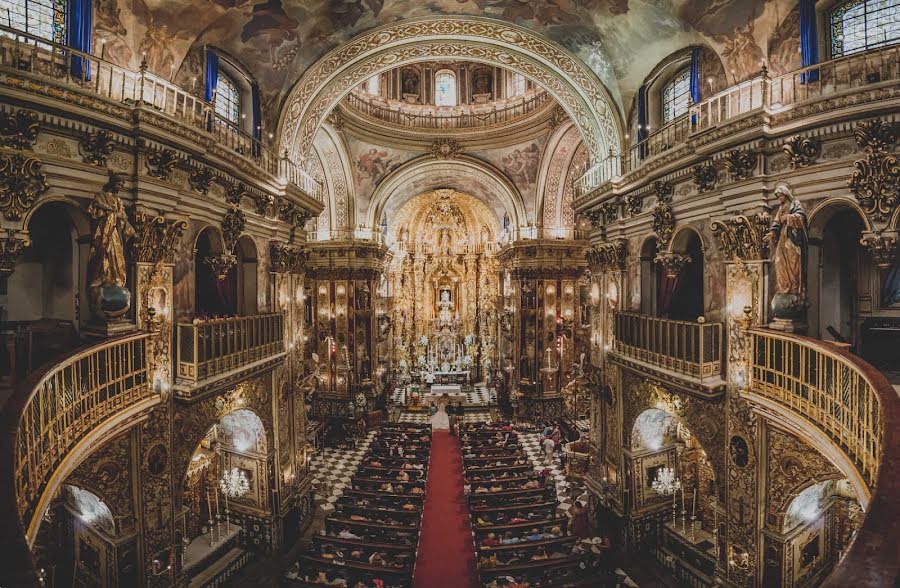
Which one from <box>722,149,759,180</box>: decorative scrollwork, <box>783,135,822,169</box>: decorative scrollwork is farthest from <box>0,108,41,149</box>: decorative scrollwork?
<box>783,135,822,169</box>: decorative scrollwork

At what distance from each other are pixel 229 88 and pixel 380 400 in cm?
1949

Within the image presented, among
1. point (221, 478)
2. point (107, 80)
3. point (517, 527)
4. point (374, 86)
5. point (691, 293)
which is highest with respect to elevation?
point (374, 86)

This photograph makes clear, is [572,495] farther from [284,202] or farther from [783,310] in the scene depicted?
[284,202]

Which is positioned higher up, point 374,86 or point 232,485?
point 374,86

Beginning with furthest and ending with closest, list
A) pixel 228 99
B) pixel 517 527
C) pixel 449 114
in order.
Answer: pixel 449 114, pixel 517 527, pixel 228 99

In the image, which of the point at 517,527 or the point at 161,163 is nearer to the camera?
the point at 161,163

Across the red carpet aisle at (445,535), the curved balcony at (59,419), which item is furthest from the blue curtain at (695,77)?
the curved balcony at (59,419)

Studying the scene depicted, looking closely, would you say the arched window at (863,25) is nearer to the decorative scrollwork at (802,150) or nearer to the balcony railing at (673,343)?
the decorative scrollwork at (802,150)

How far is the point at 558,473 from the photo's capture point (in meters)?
18.2

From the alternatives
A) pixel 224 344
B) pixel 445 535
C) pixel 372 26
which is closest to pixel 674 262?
pixel 445 535

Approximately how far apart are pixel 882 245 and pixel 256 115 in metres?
14.2

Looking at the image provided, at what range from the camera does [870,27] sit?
800cm

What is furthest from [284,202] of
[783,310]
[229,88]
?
[783,310]

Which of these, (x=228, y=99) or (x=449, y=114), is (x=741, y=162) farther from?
(x=449, y=114)
